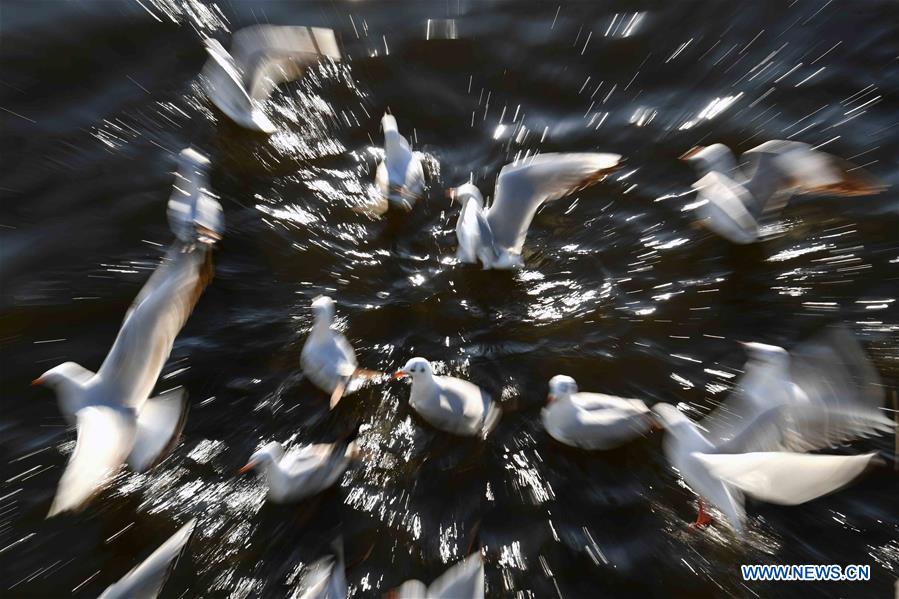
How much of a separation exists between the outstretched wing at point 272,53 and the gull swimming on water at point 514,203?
2296 mm

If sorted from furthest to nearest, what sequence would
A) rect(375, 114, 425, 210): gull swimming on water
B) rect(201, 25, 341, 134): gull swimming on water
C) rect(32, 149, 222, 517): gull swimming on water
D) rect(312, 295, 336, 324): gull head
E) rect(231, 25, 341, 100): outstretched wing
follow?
rect(231, 25, 341, 100): outstretched wing < rect(201, 25, 341, 134): gull swimming on water < rect(375, 114, 425, 210): gull swimming on water < rect(312, 295, 336, 324): gull head < rect(32, 149, 222, 517): gull swimming on water

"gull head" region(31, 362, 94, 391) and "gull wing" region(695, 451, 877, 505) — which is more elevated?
"gull head" region(31, 362, 94, 391)

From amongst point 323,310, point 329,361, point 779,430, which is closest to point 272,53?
point 323,310

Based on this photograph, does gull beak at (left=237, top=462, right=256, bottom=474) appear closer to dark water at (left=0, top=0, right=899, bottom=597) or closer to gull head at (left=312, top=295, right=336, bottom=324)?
dark water at (left=0, top=0, right=899, bottom=597)

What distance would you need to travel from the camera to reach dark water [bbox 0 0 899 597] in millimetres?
3232

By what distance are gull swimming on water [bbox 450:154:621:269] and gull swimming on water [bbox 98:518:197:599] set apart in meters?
2.35

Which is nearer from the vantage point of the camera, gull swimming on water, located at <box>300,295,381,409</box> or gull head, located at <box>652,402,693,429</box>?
gull head, located at <box>652,402,693,429</box>

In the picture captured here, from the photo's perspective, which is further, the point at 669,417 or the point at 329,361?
the point at 329,361

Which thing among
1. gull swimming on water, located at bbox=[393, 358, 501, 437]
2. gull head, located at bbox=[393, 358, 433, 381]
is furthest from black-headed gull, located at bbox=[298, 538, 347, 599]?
gull head, located at bbox=[393, 358, 433, 381]

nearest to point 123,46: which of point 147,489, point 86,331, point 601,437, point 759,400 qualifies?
point 86,331

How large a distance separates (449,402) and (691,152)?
107 inches

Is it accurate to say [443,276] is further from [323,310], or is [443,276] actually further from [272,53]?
[272,53]

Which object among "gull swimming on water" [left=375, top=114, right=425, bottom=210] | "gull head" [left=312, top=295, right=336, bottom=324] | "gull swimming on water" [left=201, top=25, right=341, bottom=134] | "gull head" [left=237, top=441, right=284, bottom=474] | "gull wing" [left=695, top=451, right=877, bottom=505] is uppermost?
"gull swimming on water" [left=201, top=25, right=341, bottom=134]

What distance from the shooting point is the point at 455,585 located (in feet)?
9.02
